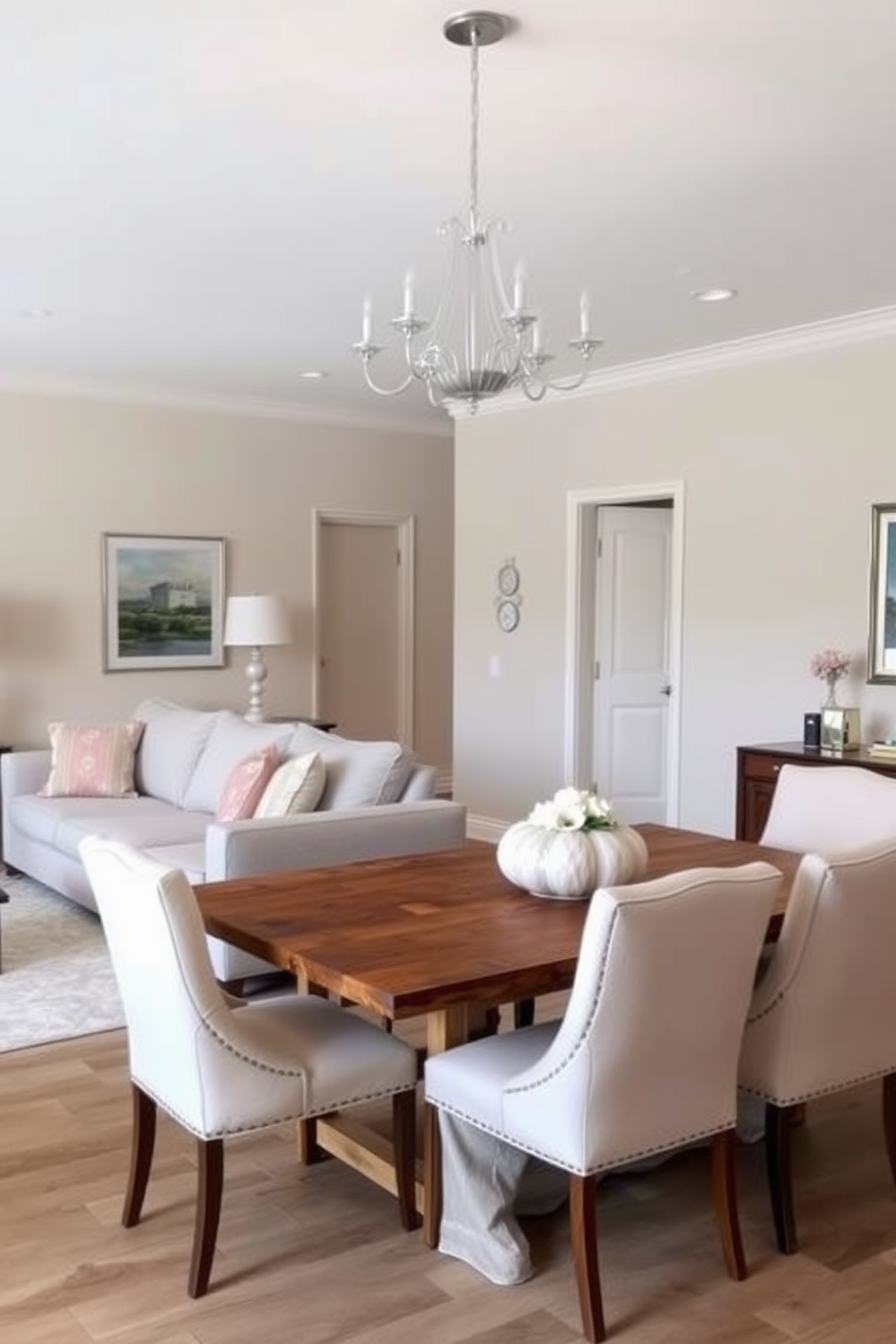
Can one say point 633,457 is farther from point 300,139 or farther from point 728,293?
point 300,139

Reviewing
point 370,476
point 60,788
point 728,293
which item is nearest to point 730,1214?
point 728,293

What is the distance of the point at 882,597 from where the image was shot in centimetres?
523

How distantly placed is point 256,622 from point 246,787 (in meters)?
2.40

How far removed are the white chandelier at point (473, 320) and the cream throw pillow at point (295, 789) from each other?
1.47 metres

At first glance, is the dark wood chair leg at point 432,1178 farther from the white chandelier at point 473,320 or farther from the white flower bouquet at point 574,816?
the white chandelier at point 473,320

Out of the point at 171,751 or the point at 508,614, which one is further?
the point at 508,614

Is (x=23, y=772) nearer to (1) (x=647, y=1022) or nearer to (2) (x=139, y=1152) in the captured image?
(2) (x=139, y=1152)

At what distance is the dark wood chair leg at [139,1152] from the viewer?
9.22 ft

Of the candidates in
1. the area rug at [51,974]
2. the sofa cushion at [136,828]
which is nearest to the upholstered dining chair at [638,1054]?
the area rug at [51,974]

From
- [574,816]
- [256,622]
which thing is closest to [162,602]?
[256,622]

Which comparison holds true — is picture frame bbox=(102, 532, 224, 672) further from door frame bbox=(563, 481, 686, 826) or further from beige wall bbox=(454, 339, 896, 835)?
door frame bbox=(563, 481, 686, 826)

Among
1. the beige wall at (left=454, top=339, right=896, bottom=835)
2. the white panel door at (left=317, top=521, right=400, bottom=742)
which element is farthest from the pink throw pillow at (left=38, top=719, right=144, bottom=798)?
the beige wall at (left=454, top=339, right=896, bottom=835)

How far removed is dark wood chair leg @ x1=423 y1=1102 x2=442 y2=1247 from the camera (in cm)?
270

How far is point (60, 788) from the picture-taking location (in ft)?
20.0
